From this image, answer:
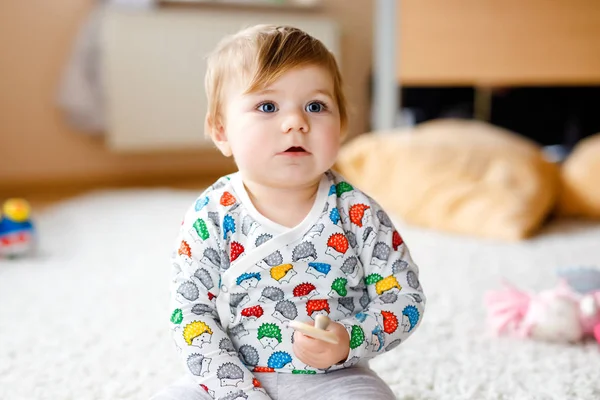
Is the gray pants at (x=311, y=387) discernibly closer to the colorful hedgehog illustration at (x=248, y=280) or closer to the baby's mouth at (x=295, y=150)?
the colorful hedgehog illustration at (x=248, y=280)

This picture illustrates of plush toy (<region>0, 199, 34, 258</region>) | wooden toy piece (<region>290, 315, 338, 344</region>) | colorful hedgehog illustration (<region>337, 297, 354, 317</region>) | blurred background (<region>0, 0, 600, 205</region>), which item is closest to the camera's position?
wooden toy piece (<region>290, 315, 338, 344</region>)

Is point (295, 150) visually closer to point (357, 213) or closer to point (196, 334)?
point (357, 213)

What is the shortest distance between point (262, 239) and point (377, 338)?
0.14 meters

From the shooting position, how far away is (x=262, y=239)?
0.61 m

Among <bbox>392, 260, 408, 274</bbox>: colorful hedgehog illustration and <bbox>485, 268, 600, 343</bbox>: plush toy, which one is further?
<bbox>485, 268, 600, 343</bbox>: plush toy

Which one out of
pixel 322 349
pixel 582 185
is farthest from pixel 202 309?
pixel 582 185

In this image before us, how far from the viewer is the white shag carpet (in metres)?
0.76

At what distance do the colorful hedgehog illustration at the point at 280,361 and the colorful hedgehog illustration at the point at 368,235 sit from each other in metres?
0.13

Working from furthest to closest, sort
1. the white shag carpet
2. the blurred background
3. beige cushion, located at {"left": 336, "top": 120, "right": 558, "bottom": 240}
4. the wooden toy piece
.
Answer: the blurred background, beige cushion, located at {"left": 336, "top": 120, "right": 558, "bottom": 240}, the white shag carpet, the wooden toy piece

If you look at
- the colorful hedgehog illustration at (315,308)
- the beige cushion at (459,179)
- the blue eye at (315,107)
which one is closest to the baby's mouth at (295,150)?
the blue eye at (315,107)

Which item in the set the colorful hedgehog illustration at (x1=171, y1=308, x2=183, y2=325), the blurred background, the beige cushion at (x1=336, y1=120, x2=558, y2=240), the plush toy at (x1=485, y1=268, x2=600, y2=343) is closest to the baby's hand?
the colorful hedgehog illustration at (x1=171, y1=308, x2=183, y2=325)

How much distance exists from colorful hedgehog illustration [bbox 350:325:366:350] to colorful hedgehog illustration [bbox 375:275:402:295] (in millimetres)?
46

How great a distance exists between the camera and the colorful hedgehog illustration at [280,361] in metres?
0.61

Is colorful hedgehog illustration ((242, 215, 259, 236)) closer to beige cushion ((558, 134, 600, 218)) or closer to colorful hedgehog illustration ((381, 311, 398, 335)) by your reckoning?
colorful hedgehog illustration ((381, 311, 398, 335))
